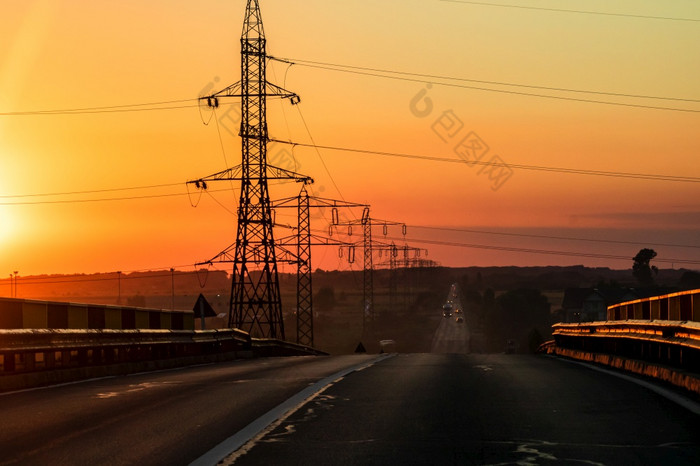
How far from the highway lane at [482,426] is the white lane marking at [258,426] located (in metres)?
0.13

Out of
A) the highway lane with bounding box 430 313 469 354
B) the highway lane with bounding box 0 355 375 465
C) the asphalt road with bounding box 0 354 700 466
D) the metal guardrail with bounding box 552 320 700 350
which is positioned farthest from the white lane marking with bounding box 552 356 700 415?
the highway lane with bounding box 430 313 469 354

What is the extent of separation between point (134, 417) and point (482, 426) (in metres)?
4.14

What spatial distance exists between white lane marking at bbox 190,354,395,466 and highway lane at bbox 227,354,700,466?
0.13 m

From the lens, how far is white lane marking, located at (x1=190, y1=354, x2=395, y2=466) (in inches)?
376

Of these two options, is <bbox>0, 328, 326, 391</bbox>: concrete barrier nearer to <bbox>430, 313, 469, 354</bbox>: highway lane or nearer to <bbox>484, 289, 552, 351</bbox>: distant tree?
<bbox>430, 313, 469, 354</bbox>: highway lane

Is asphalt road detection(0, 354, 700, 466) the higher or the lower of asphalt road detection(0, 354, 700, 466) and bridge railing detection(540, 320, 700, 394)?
the lower

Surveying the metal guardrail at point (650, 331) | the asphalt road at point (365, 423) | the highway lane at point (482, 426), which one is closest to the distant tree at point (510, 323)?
the metal guardrail at point (650, 331)

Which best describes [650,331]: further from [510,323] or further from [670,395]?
[510,323]

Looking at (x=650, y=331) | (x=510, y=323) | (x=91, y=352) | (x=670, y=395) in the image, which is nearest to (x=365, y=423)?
(x=670, y=395)

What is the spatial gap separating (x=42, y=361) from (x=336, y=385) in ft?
17.5

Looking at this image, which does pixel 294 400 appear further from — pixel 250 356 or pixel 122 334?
pixel 250 356

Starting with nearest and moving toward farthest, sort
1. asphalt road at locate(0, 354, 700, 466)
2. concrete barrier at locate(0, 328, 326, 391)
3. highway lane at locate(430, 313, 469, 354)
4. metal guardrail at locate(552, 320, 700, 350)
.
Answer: asphalt road at locate(0, 354, 700, 466) < metal guardrail at locate(552, 320, 700, 350) < concrete barrier at locate(0, 328, 326, 391) < highway lane at locate(430, 313, 469, 354)

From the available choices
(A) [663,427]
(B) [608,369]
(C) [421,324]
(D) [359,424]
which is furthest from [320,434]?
(C) [421,324]

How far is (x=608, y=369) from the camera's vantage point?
72.2 feet
